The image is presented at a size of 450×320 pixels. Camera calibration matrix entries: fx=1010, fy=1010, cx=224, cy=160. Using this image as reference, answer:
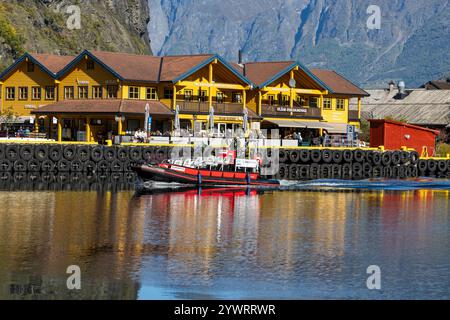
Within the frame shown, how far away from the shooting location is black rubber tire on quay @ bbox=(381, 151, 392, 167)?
85.5m

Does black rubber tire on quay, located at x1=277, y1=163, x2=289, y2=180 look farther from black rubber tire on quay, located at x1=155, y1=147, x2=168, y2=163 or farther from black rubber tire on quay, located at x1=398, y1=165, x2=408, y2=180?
black rubber tire on quay, located at x1=398, y1=165, x2=408, y2=180

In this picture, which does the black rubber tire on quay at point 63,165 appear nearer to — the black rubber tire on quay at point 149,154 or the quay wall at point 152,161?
the quay wall at point 152,161

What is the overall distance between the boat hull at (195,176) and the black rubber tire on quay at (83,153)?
1198 cm

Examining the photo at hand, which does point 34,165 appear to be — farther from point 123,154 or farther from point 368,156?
point 368,156

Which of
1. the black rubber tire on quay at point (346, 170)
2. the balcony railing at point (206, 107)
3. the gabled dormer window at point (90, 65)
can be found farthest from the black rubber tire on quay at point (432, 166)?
the gabled dormer window at point (90, 65)

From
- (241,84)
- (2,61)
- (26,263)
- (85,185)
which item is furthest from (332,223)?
(2,61)

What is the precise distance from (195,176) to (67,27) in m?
78.5

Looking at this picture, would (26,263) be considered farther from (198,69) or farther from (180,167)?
(198,69)

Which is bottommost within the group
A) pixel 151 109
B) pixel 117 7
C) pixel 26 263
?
pixel 26 263

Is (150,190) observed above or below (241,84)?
below

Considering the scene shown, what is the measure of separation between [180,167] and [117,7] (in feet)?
340

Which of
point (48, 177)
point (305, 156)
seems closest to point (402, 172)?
point (305, 156)

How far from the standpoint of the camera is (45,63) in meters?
90.3

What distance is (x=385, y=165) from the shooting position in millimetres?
85562
